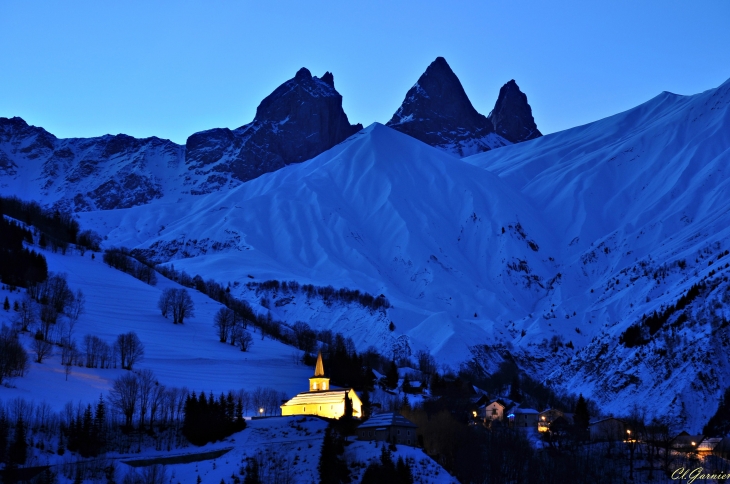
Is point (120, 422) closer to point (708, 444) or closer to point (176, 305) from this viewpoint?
point (176, 305)

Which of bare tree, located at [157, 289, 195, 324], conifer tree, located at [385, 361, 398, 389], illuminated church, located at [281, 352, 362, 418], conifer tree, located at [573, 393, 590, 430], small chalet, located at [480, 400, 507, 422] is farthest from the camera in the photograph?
bare tree, located at [157, 289, 195, 324]

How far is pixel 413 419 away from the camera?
93.9m

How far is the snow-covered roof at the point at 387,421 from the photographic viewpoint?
8312cm

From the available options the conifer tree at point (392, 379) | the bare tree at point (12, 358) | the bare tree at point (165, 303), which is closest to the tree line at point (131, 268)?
the bare tree at point (165, 303)

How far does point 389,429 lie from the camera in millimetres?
82438

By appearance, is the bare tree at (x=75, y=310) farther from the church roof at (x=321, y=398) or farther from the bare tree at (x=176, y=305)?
the church roof at (x=321, y=398)

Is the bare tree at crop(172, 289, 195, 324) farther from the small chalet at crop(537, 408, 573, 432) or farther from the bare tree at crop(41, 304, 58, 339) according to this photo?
the small chalet at crop(537, 408, 573, 432)

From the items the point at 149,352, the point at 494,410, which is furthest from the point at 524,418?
the point at 149,352

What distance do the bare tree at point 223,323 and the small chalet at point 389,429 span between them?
48440mm

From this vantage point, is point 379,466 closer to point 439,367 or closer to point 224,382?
point 224,382

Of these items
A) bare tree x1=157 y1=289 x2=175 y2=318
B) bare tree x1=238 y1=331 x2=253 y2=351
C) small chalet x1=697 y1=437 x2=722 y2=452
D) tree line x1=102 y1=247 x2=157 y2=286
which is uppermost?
tree line x1=102 y1=247 x2=157 y2=286

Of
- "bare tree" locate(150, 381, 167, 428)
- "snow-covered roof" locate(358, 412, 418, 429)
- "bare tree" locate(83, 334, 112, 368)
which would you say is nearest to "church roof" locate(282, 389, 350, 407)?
"snow-covered roof" locate(358, 412, 418, 429)

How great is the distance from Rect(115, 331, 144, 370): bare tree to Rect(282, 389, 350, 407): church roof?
21358 millimetres

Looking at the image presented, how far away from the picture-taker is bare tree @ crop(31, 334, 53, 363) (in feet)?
322
